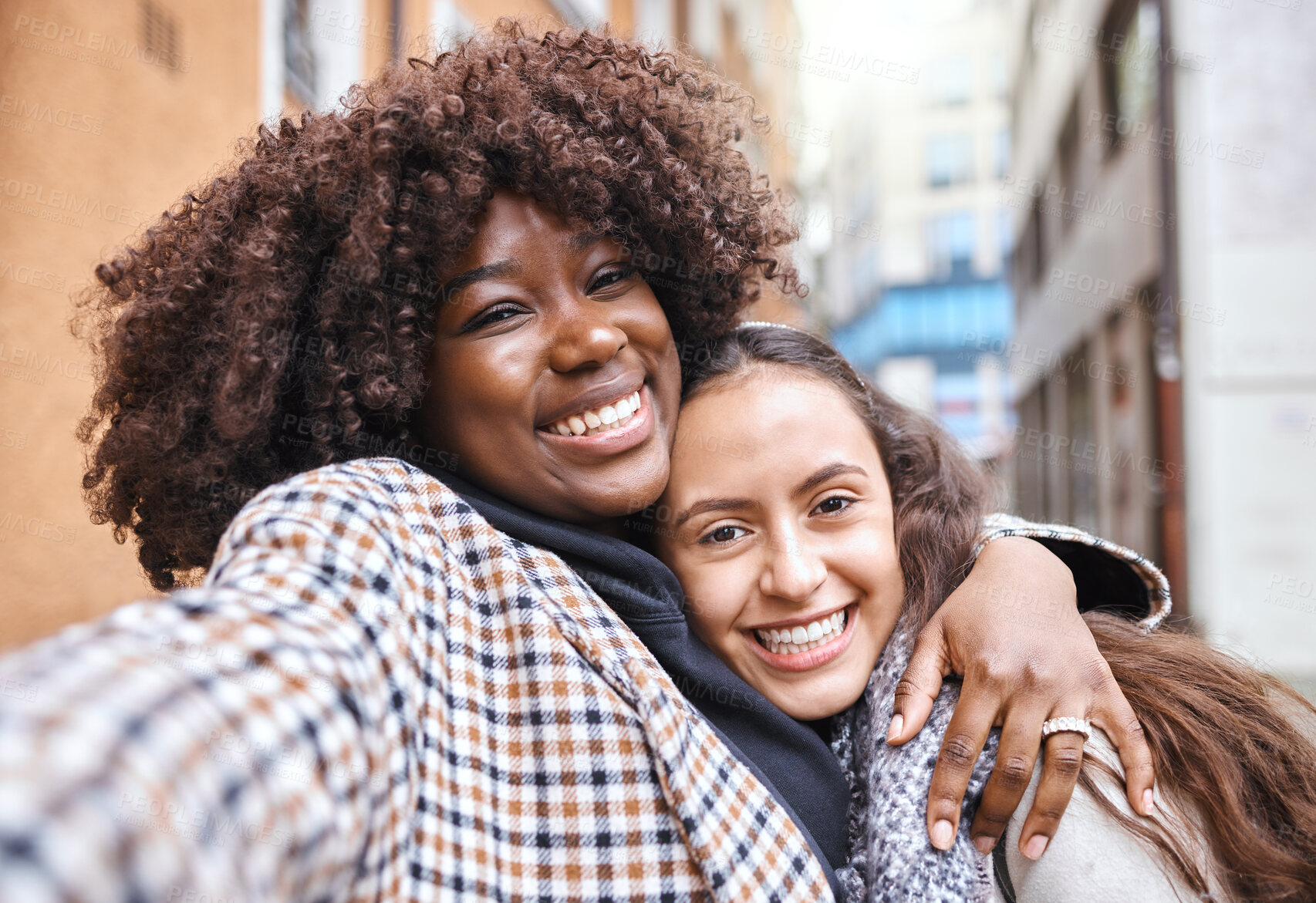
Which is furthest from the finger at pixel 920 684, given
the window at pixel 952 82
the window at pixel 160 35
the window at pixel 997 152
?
the window at pixel 952 82

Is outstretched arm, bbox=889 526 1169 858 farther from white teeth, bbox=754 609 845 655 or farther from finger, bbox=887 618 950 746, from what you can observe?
white teeth, bbox=754 609 845 655

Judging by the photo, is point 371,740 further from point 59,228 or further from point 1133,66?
point 1133,66

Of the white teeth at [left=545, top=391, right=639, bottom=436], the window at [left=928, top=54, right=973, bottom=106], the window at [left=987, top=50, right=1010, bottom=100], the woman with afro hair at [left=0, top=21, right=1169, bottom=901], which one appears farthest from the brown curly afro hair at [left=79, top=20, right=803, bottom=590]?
the window at [left=987, top=50, right=1010, bottom=100]

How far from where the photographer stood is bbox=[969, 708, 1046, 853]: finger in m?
1.62

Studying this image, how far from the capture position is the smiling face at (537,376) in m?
1.83

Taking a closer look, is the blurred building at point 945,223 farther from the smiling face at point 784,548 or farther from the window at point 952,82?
the smiling face at point 784,548

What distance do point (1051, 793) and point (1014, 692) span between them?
190mm

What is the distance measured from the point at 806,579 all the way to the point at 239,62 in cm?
374

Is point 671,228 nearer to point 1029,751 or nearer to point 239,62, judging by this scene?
point 1029,751

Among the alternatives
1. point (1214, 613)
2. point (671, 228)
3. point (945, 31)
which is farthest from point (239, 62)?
point (945, 31)

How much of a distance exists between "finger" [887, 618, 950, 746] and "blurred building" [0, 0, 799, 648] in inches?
66.5

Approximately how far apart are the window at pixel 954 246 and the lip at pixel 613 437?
134 feet

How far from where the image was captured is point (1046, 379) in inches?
774

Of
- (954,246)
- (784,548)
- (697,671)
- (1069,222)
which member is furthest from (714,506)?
(954,246)
